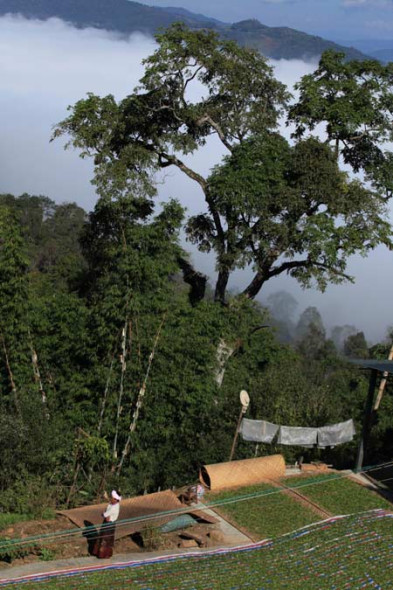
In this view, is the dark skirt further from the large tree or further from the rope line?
the large tree

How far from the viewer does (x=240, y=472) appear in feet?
38.4

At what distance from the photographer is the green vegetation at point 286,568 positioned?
7.83 m

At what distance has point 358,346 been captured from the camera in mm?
56969

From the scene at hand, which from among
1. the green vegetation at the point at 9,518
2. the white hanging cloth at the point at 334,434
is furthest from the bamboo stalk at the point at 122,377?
the white hanging cloth at the point at 334,434

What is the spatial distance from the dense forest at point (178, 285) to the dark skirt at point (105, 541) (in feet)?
4.86

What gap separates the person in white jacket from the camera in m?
8.52

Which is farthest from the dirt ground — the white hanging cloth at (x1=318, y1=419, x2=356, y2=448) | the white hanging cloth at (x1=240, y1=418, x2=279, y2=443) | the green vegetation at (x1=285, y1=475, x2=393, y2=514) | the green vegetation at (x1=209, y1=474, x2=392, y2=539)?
the white hanging cloth at (x1=318, y1=419, x2=356, y2=448)

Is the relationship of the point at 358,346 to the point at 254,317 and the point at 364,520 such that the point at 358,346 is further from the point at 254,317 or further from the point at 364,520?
the point at 364,520

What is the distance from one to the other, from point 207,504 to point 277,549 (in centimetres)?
171

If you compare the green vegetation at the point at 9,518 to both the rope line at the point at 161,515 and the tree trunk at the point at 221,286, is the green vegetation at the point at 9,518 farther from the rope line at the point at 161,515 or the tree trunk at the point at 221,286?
the tree trunk at the point at 221,286

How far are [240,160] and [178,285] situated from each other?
12.0 ft

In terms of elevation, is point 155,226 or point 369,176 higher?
point 369,176

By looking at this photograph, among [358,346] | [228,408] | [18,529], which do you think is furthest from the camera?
[358,346]

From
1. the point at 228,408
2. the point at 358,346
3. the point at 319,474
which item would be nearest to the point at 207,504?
the point at 319,474
